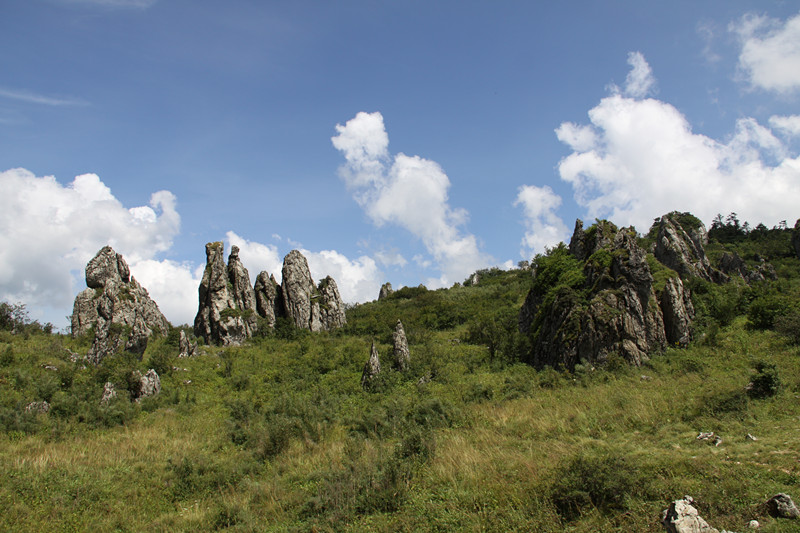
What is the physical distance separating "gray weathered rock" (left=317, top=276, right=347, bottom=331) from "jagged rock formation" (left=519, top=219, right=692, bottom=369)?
24.3m

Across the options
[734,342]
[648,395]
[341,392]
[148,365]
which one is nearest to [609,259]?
[734,342]

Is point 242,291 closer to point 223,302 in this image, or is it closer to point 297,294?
point 223,302

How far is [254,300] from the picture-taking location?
38375 millimetres

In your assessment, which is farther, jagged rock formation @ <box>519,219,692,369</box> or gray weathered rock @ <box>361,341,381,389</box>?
gray weathered rock @ <box>361,341,381,389</box>

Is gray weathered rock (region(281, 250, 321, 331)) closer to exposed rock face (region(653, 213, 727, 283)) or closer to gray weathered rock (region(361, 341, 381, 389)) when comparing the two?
gray weathered rock (region(361, 341, 381, 389))

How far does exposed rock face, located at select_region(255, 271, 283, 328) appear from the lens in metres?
38.8

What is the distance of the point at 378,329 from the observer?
37469 millimetres

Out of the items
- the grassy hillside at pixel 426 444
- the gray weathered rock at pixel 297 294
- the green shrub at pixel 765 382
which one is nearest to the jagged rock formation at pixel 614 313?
the grassy hillside at pixel 426 444

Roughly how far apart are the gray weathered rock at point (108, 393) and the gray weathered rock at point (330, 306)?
957 inches

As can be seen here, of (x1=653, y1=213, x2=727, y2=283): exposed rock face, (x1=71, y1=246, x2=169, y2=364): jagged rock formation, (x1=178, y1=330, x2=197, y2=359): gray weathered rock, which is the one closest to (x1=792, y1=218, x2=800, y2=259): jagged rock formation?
(x1=653, y1=213, x2=727, y2=283): exposed rock face

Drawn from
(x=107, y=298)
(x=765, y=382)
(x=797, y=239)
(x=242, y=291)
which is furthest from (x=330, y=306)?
(x=797, y=239)

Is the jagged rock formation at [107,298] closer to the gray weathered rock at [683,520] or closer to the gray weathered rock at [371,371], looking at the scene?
the gray weathered rock at [371,371]

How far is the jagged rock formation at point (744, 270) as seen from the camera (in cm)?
3741

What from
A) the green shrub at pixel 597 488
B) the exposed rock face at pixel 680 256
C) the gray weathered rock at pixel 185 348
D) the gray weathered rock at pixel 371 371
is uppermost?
the exposed rock face at pixel 680 256
